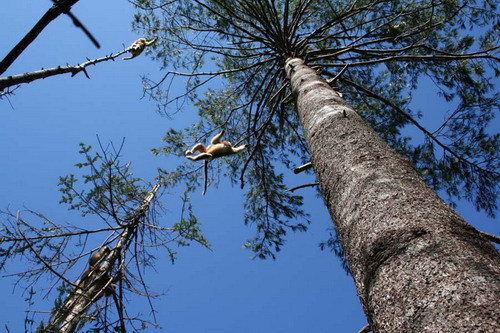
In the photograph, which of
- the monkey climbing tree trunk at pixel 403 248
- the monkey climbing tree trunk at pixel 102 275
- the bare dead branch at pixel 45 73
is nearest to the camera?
the monkey climbing tree trunk at pixel 403 248

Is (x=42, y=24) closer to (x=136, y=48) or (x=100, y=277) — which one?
(x=100, y=277)

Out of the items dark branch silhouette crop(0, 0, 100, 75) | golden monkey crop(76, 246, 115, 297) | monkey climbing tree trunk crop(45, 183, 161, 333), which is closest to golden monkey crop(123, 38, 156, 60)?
monkey climbing tree trunk crop(45, 183, 161, 333)

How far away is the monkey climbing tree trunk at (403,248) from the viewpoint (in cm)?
72

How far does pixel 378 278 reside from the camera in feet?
3.09

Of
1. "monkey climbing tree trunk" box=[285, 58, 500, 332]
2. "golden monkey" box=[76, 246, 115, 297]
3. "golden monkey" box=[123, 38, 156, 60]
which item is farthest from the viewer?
"golden monkey" box=[123, 38, 156, 60]

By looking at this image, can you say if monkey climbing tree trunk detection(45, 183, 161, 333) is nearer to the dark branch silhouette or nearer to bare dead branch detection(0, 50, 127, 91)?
bare dead branch detection(0, 50, 127, 91)

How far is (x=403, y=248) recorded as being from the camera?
0.93m

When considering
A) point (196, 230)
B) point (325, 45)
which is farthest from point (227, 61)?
point (196, 230)

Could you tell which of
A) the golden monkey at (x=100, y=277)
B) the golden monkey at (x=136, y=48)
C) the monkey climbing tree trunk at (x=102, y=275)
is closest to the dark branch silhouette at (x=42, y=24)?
the monkey climbing tree trunk at (x=102, y=275)

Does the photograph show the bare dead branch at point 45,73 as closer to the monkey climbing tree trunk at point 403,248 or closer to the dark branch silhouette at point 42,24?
the dark branch silhouette at point 42,24

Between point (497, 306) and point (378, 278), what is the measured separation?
304 millimetres

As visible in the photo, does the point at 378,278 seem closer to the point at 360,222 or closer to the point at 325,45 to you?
the point at 360,222

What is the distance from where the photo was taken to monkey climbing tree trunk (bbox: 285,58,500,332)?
0.72 metres

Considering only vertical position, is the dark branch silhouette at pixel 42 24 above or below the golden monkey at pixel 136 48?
below
